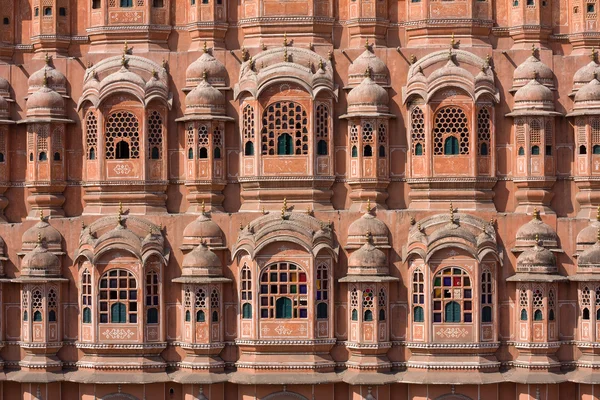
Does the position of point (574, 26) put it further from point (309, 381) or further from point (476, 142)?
point (309, 381)

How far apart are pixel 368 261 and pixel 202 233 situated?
16.6 ft

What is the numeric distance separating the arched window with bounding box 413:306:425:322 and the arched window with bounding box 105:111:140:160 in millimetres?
9634

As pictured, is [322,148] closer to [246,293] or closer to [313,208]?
[313,208]

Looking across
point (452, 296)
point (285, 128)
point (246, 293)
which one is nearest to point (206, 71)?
point (285, 128)

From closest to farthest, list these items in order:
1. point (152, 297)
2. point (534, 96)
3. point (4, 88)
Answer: point (534, 96) < point (152, 297) < point (4, 88)

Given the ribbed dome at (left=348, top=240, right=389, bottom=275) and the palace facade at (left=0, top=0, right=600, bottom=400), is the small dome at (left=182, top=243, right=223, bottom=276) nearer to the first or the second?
the palace facade at (left=0, top=0, right=600, bottom=400)

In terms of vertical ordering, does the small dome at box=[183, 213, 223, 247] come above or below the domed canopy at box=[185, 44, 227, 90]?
below

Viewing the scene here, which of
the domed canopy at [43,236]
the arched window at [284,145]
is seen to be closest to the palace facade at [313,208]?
the arched window at [284,145]

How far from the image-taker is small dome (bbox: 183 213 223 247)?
48.5m

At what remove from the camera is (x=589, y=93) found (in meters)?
48.4

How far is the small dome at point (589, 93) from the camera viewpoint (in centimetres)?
4834

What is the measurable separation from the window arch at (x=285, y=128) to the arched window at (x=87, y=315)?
279 inches

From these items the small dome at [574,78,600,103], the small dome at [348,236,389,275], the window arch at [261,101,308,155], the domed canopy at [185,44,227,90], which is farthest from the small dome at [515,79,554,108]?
the domed canopy at [185,44,227,90]

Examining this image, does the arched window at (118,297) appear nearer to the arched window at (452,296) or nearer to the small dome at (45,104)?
the small dome at (45,104)
